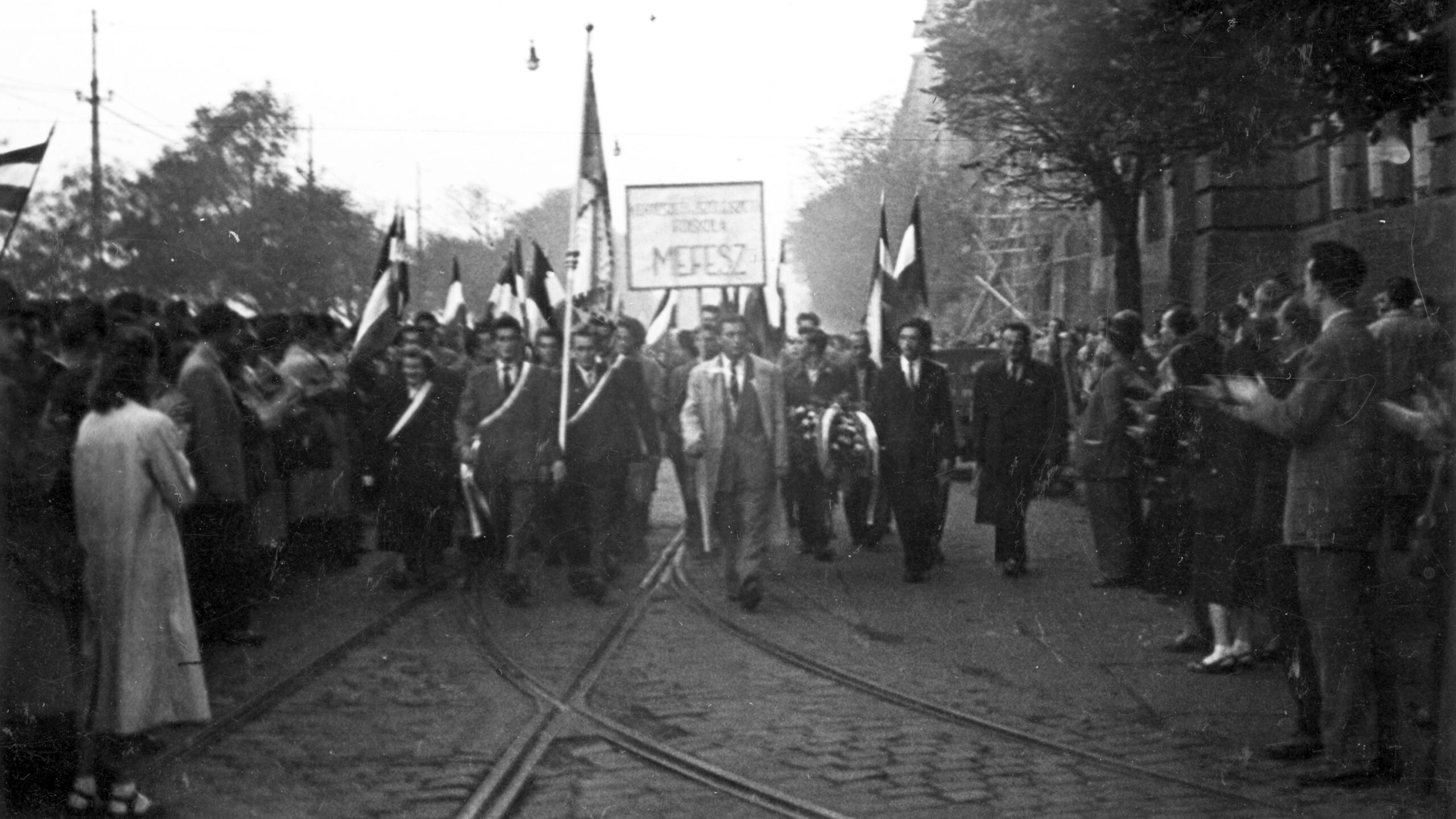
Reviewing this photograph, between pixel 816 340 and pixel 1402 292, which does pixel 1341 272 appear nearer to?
pixel 1402 292

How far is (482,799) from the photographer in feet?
19.4

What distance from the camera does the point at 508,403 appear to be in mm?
11711

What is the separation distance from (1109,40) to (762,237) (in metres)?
4.61

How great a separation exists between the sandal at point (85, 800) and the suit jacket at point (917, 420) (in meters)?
7.81

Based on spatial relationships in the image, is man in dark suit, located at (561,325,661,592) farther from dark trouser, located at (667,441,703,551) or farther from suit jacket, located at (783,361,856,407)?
suit jacket, located at (783,361,856,407)

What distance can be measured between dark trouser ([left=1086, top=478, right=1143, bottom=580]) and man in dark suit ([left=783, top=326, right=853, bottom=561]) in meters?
2.69

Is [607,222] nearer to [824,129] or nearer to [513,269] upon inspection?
[824,129]

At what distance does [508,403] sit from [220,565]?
9.26ft

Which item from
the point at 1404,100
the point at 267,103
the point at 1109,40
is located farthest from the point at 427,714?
the point at 1404,100

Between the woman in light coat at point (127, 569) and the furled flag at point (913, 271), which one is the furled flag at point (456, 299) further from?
the woman in light coat at point (127, 569)

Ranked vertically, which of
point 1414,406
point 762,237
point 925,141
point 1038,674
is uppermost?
point 925,141

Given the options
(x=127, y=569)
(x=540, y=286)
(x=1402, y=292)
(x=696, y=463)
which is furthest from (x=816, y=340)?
(x=127, y=569)

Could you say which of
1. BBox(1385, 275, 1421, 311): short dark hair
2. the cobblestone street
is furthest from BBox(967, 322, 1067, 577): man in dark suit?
BBox(1385, 275, 1421, 311): short dark hair

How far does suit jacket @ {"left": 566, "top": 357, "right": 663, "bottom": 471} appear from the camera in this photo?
12.0 m
